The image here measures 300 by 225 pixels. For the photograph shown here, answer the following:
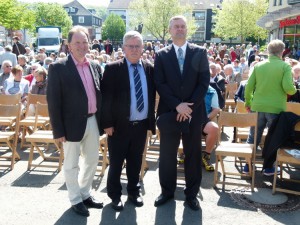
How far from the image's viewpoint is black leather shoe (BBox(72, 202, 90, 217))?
3.97 m

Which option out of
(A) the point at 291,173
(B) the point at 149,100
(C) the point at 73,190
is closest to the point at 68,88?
(B) the point at 149,100

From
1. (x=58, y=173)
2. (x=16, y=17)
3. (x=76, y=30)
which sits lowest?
(x=58, y=173)

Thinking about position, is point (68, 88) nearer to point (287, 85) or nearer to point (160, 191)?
point (160, 191)

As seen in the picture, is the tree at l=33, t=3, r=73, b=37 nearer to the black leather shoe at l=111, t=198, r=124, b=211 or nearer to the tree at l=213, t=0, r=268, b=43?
the tree at l=213, t=0, r=268, b=43

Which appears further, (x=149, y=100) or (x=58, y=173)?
(x=58, y=173)

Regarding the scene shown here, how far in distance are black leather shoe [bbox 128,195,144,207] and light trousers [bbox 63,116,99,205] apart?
535 mm

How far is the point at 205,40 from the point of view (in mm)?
83188

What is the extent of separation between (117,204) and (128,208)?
0.50ft

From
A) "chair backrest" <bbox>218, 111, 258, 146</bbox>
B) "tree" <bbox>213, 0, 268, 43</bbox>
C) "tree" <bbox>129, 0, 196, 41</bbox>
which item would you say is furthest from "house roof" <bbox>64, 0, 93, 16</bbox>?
"chair backrest" <bbox>218, 111, 258, 146</bbox>

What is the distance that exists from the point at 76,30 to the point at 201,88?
1.46 metres

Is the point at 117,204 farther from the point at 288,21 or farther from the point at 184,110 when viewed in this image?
the point at 288,21

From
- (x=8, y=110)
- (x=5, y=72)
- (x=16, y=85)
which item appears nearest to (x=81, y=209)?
(x=8, y=110)

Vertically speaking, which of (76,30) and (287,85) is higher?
(76,30)

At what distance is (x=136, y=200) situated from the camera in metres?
4.29
